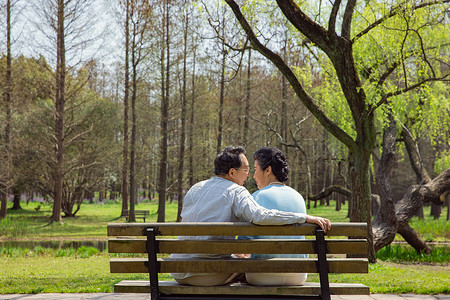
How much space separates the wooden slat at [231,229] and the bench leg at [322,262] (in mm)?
62

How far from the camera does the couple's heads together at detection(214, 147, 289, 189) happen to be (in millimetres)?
3809

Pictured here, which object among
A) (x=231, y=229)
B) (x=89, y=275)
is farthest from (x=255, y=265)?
(x=89, y=275)

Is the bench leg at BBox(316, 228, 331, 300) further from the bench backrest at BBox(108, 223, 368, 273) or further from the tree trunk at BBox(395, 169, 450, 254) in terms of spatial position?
the tree trunk at BBox(395, 169, 450, 254)

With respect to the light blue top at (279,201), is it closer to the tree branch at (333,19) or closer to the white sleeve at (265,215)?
the white sleeve at (265,215)

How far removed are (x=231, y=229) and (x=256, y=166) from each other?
0.72 metres

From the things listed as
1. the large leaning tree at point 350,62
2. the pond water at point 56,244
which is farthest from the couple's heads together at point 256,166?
the pond water at point 56,244

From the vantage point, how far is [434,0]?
30.4ft

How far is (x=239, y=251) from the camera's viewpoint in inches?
138

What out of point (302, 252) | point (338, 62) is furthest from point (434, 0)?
point (302, 252)

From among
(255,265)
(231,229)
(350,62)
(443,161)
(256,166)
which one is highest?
(350,62)

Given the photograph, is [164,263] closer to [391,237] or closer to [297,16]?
[297,16]

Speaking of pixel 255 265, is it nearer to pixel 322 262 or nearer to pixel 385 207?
pixel 322 262

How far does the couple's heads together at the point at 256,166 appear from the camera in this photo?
381 centimetres

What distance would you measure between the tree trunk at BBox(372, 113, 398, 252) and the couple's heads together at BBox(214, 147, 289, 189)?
27.9 ft
